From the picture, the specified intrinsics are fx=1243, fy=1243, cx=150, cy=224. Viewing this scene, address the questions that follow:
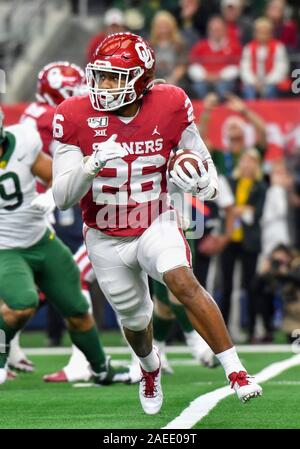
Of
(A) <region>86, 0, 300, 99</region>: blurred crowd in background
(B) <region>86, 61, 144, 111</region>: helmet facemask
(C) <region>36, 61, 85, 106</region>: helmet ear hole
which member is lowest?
(A) <region>86, 0, 300, 99</region>: blurred crowd in background

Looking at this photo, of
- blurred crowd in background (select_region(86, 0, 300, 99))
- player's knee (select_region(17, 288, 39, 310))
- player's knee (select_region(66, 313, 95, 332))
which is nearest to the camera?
player's knee (select_region(17, 288, 39, 310))

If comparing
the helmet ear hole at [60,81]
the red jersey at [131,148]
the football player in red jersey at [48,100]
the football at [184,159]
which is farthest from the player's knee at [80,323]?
the helmet ear hole at [60,81]

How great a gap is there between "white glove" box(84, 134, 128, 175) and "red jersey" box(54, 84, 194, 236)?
0.33m

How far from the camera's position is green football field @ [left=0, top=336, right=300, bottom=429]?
19.1ft

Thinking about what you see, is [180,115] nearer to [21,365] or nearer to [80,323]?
[80,323]

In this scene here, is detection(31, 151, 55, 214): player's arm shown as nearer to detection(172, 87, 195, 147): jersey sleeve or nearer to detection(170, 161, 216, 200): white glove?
detection(172, 87, 195, 147): jersey sleeve

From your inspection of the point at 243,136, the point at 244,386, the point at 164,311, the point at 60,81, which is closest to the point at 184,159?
the point at 244,386

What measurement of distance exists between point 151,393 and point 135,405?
0.37 meters

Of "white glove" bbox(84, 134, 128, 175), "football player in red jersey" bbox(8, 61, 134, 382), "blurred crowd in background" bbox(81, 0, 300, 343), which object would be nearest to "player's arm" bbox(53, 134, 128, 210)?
"white glove" bbox(84, 134, 128, 175)

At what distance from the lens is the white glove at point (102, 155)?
566 centimetres

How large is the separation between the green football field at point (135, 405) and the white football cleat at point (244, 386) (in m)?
0.15

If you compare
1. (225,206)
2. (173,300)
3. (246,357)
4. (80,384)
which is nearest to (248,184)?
(225,206)

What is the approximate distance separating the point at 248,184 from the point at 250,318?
3.95 ft

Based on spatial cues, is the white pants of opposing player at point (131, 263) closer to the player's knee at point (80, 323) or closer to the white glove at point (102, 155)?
the white glove at point (102, 155)
